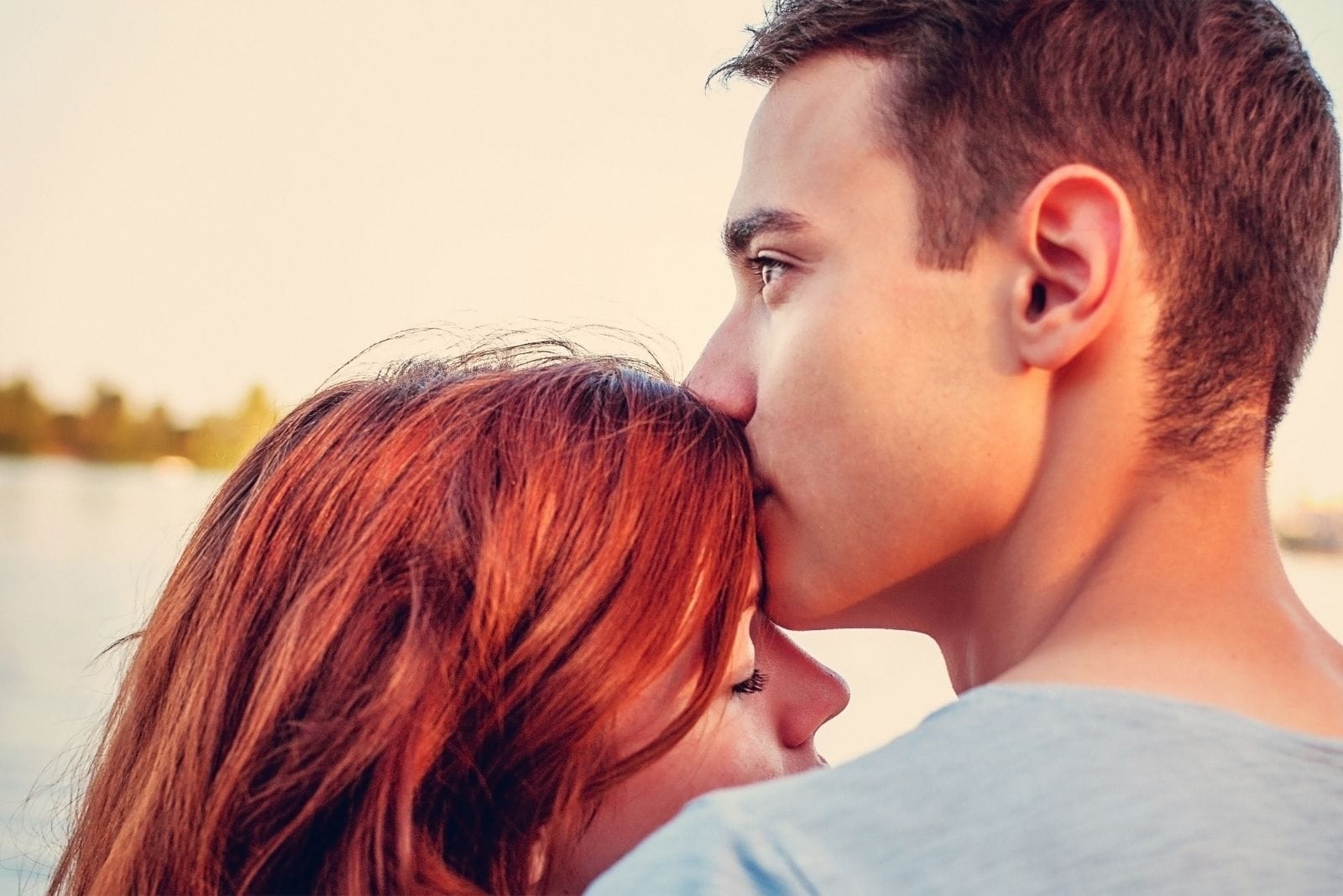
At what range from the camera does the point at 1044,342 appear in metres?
1.04

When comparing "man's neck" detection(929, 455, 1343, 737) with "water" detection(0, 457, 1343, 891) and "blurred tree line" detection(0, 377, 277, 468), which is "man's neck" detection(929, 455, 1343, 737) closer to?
"water" detection(0, 457, 1343, 891)

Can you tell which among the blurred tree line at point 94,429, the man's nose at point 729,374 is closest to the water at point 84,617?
the blurred tree line at point 94,429

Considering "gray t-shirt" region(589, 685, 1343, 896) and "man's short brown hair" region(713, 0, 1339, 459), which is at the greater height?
"man's short brown hair" region(713, 0, 1339, 459)

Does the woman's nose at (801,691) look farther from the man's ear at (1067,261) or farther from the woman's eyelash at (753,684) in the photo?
the man's ear at (1067,261)

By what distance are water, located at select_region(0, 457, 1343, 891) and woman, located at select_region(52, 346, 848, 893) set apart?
0.68 meters

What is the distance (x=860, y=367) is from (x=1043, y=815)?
0.44 meters

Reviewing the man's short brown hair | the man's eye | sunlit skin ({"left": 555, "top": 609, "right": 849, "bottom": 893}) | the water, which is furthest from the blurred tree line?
the man's short brown hair

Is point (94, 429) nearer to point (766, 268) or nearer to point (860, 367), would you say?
point (766, 268)

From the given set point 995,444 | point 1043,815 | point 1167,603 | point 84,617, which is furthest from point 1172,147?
point 84,617

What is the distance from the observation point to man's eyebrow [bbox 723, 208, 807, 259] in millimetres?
1174

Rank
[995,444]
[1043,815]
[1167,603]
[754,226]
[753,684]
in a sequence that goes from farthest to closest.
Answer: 1. [753,684]
2. [754,226]
3. [995,444]
4. [1167,603]
5. [1043,815]

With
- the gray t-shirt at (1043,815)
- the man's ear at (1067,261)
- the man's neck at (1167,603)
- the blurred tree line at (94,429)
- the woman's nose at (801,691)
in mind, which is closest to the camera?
the gray t-shirt at (1043,815)

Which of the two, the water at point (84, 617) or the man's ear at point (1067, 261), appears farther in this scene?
the water at point (84, 617)

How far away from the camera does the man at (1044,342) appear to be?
3.11ft
